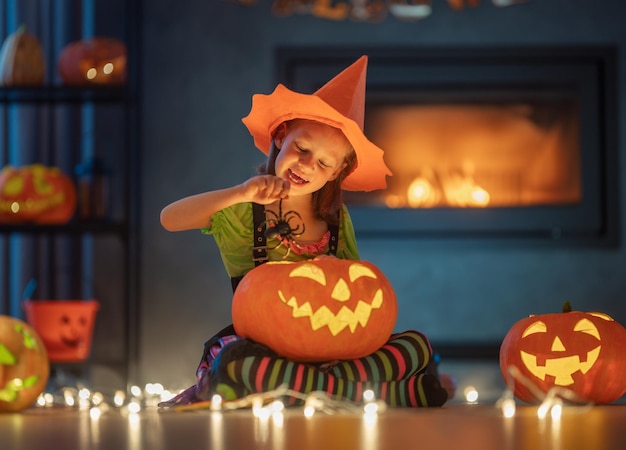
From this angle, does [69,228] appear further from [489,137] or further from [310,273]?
[310,273]

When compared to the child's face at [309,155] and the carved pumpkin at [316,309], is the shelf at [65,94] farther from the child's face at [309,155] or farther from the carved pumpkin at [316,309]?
the carved pumpkin at [316,309]

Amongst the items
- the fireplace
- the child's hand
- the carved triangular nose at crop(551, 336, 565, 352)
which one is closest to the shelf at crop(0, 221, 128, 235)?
the fireplace

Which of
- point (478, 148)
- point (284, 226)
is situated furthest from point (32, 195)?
point (284, 226)

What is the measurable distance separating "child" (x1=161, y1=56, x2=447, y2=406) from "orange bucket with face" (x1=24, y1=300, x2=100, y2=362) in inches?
67.1

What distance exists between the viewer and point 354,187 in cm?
203

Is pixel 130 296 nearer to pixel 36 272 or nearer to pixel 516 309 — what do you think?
pixel 36 272

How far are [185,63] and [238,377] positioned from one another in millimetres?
2691

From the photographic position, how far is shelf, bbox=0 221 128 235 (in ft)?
11.7

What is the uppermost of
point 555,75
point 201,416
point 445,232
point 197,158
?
point 555,75

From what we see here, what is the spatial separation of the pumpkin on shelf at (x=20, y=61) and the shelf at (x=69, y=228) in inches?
21.7

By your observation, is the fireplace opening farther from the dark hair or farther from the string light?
the string light

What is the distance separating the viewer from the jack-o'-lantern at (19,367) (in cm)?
159

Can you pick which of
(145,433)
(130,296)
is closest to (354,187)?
(145,433)

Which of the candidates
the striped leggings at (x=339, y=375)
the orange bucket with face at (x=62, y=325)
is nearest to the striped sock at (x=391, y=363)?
the striped leggings at (x=339, y=375)
